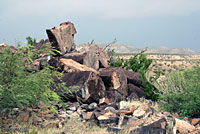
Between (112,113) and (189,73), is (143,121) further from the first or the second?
(189,73)

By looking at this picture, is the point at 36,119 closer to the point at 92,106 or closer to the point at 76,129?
the point at 76,129

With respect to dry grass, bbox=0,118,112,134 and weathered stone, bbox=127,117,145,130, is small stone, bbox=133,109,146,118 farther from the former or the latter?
dry grass, bbox=0,118,112,134

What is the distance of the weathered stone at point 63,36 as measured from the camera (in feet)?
44.2

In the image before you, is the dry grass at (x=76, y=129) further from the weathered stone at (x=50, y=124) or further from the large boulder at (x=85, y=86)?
the large boulder at (x=85, y=86)

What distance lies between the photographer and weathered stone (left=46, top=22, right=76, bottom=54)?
13478 millimetres

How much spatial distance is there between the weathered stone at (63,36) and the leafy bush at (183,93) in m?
6.38

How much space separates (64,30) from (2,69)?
24.8ft

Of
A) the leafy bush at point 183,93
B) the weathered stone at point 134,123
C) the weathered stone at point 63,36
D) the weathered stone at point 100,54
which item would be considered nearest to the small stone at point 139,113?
the weathered stone at point 134,123

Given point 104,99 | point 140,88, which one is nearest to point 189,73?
point 140,88

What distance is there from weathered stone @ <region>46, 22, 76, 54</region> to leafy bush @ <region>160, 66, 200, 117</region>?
20.9ft

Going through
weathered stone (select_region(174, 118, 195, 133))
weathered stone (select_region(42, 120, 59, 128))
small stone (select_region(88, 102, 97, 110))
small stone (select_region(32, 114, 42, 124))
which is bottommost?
weathered stone (select_region(174, 118, 195, 133))

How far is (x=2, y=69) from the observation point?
7551 millimetres

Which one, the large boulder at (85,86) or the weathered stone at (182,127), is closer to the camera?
the weathered stone at (182,127)

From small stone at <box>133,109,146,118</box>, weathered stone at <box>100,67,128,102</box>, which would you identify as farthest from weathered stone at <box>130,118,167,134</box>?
weathered stone at <box>100,67,128,102</box>
